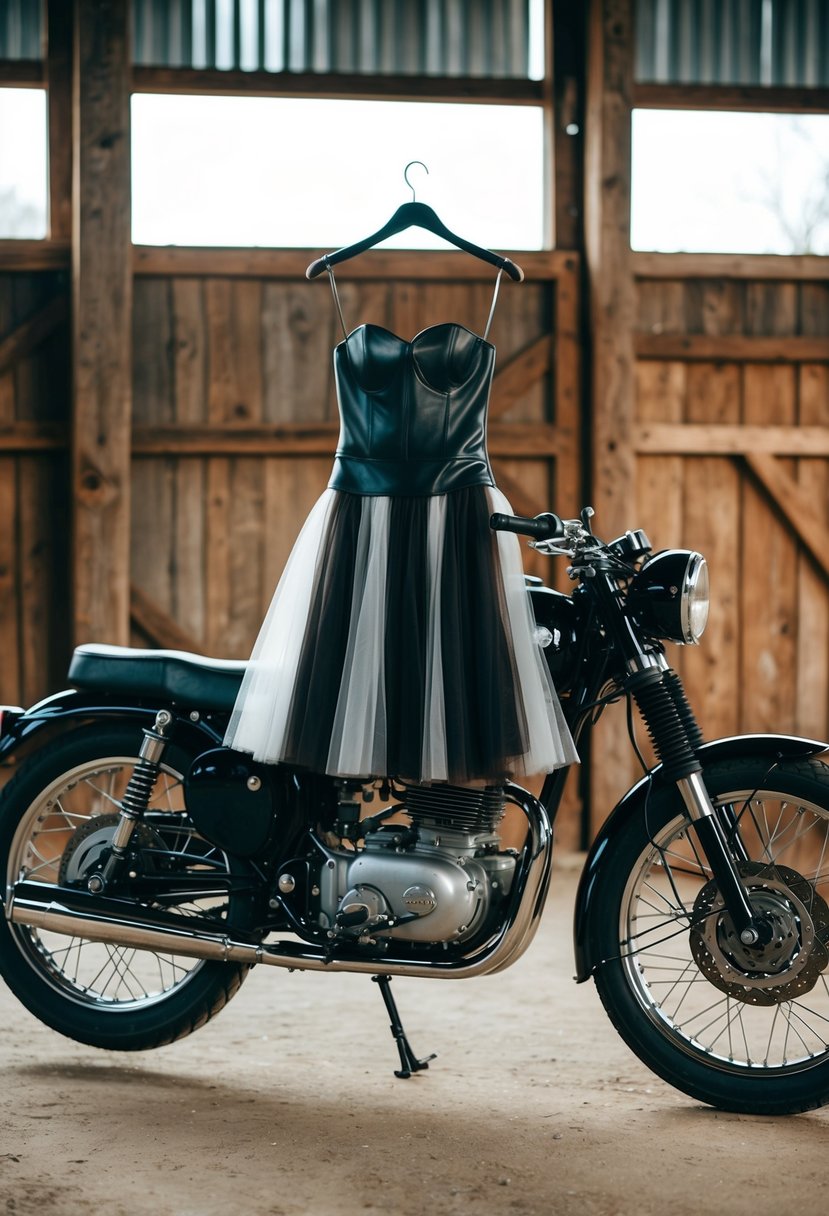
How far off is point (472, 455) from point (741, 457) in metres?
2.95

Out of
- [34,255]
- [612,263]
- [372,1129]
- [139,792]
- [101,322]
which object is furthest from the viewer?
[612,263]

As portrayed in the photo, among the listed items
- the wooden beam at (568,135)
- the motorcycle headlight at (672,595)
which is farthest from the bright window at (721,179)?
the motorcycle headlight at (672,595)

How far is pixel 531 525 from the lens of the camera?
2268 mm

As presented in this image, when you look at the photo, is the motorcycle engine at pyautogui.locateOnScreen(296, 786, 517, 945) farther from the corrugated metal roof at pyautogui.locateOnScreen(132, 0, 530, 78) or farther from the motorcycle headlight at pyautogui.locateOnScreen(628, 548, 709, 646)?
the corrugated metal roof at pyautogui.locateOnScreen(132, 0, 530, 78)

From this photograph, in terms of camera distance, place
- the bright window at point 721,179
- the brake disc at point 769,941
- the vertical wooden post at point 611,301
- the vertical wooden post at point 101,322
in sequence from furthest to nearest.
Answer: the bright window at point 721,179
the vertical wooden post at point 611,301
the vertical wooden post at point 101,322
the brake disc at point 769,941

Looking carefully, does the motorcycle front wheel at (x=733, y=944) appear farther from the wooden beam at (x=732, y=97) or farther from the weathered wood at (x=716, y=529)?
the wooden beam at (x=732, y=97)

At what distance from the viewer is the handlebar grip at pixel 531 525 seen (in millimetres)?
2270

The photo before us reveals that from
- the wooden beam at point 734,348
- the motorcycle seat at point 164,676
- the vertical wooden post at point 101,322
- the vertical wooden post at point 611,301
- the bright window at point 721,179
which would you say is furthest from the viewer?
the bright window at point 721,179

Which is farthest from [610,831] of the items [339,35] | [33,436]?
[339,35]

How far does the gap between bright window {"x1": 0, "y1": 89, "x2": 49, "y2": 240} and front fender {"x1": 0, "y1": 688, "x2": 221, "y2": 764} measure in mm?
2901

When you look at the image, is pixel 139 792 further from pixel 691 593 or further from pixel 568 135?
pixel 568 135

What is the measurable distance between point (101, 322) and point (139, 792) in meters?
2.66

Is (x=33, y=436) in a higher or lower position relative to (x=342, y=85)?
lower

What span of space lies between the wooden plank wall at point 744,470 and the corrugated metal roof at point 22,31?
8.09ft
